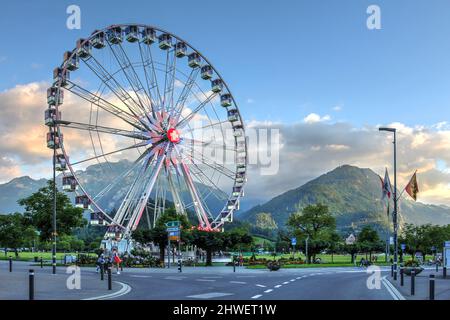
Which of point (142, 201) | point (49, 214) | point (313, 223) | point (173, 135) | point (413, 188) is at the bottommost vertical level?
point (313, 223)

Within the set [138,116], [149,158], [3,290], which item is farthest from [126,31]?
[3,290]

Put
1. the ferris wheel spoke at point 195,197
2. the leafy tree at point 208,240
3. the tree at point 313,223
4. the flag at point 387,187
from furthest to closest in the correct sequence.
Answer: the tree at point 313,223 → the leafy tree at point 208,240 → the ferris wheel spoke at point 195,197 → the flag at point 387,187

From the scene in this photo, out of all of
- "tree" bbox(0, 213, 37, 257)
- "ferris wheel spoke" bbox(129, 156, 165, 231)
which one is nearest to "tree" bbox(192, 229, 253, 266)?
"ferris wheel spoke" bbox(129, 156, 165, 231)

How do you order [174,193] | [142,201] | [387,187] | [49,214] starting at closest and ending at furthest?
[387,187] < [142,201] < [174,193] < [49,214]

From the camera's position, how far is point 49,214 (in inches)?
2648

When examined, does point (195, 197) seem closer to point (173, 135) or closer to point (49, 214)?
point (173, 135)

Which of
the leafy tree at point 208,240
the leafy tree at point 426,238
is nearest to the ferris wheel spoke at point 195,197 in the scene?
the leafy tree at point 208,240

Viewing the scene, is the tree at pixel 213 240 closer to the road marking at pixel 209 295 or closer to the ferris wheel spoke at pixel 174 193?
the ferris wheel spoke at pixel 174 193

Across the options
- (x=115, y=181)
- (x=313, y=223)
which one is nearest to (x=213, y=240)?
(x=115, y=181)

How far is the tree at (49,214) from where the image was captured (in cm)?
6788
